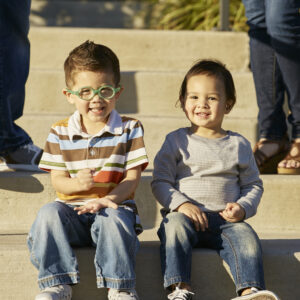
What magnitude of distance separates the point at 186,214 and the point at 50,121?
125 cm

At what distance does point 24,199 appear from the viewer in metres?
2.93

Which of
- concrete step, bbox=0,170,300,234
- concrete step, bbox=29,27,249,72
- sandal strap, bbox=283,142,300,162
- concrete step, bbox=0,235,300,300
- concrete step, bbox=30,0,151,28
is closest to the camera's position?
concrete step, bbox=0,235,300,300

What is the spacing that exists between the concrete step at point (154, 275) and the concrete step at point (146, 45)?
6.78ft

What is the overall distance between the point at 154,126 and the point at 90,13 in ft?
11.1

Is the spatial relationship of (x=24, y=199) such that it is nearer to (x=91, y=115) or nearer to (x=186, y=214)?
(x=91, y=115)

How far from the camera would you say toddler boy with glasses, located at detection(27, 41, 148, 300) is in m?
2.30

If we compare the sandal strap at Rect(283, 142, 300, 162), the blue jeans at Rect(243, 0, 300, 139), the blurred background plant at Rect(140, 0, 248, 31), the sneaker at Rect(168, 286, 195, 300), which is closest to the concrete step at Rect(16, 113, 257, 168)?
the blue jeans at Rect(243, 0, 300, 139)

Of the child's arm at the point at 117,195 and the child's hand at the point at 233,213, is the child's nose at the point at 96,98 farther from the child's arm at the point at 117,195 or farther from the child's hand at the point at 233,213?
the child's hand at the point at 233,213

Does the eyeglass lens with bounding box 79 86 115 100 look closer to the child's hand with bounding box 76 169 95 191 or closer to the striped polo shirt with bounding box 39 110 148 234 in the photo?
the striped polo shirt with bounding box 39 110 148 234

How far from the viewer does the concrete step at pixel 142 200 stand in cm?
292

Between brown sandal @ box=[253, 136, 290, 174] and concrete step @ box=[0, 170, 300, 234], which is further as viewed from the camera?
brown sandal @ box=[253, 136, 290, 174]

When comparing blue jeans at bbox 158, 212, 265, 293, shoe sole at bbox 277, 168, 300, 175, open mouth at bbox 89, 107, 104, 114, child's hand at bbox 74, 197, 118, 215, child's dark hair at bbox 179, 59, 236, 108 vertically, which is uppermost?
child's dark hair at bbox 179, 59, 236, 108

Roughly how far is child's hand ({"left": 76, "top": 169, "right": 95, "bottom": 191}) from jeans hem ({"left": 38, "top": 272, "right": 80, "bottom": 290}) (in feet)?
1.00

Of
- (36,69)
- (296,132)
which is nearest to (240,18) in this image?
(36,69)
